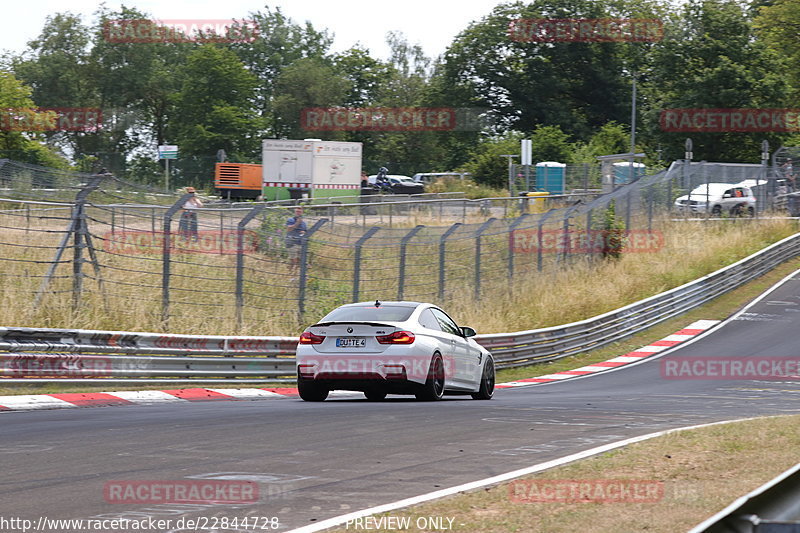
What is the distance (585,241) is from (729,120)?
39970 mm

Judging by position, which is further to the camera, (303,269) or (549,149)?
(549,149)

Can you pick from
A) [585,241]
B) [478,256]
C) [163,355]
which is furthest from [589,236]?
[163,355]

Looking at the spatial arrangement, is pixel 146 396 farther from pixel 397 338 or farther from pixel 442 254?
pixel 442 254

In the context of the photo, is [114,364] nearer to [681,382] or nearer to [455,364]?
[455,364]

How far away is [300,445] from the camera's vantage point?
914 centimetres

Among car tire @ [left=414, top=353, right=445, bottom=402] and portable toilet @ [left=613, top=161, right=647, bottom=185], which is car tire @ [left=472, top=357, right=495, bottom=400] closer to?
car tire @ [left=414, top=353, right=445, bottom=402]

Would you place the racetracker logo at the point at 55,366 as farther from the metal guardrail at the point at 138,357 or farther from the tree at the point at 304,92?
the tree at the point at 304,92

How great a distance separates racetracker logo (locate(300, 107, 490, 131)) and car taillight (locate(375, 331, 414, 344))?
245ft

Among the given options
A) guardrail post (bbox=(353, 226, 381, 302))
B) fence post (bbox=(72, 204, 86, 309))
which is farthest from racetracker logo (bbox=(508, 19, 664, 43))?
fence post (bbox=(72, 204, 86, 309))

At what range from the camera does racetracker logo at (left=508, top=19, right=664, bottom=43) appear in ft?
282

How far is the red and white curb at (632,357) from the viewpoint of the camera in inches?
899

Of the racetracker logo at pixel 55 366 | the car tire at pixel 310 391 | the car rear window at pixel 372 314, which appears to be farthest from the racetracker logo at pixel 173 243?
the car tire at pixel 310 391

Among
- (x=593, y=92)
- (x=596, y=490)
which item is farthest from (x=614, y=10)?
(x=596, y=490)

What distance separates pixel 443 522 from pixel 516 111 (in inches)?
3436
